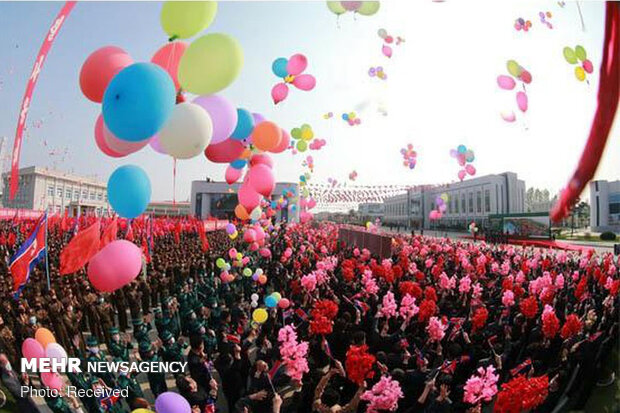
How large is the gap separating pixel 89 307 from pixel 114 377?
3464 millimetres

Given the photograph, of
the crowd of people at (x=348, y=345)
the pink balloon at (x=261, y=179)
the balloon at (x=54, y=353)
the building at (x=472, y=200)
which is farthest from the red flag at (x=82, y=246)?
the building at (x=472, y=200)

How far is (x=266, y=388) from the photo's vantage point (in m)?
3.63

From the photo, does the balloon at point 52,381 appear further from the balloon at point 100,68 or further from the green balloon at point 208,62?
the green balloon at point 208,62

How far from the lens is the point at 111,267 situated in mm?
3990

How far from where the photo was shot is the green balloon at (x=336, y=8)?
5512mm

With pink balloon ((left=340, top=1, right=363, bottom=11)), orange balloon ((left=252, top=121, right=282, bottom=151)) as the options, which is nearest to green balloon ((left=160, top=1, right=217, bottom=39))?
orange balloon ((left=252, top=121, right=282, bottom=151))

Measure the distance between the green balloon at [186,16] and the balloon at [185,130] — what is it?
33.5 inches

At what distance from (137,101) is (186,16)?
1250 millimetres

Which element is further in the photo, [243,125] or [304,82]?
[304,82]

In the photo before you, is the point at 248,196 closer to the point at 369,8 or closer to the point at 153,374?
the point at 153,374

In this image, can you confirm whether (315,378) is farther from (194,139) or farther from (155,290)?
(155,290)

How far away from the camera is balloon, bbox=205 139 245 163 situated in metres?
5.06

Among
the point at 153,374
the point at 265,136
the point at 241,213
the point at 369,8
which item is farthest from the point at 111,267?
the point at 369,8

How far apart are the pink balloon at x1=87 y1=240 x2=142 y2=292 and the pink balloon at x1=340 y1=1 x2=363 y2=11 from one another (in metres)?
4.22
